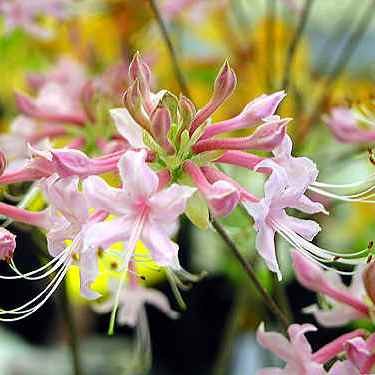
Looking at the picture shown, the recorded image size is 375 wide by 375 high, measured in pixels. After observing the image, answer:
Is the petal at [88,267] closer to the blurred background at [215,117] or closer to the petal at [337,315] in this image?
the petal at [337,315]

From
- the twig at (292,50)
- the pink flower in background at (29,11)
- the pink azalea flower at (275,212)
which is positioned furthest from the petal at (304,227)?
the pink flower in background at (29,11)

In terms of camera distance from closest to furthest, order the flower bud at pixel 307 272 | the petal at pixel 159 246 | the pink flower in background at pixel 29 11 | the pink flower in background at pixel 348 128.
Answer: the petal at pixel 159 246 < the flower bud at pixel 307 272 < the pink flower in background at pixel 348 128 < the pink flower in background at pixel 29 11

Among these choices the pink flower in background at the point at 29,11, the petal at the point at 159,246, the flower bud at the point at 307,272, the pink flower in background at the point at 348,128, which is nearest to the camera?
the petal at the point at 159,246

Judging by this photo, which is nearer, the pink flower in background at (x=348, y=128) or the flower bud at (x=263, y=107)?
the flower bud at (x=263, y=107)

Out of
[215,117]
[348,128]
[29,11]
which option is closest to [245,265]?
[348,128]

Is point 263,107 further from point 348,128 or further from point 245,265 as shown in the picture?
point 348,128

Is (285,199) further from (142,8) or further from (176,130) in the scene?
(142,8)
